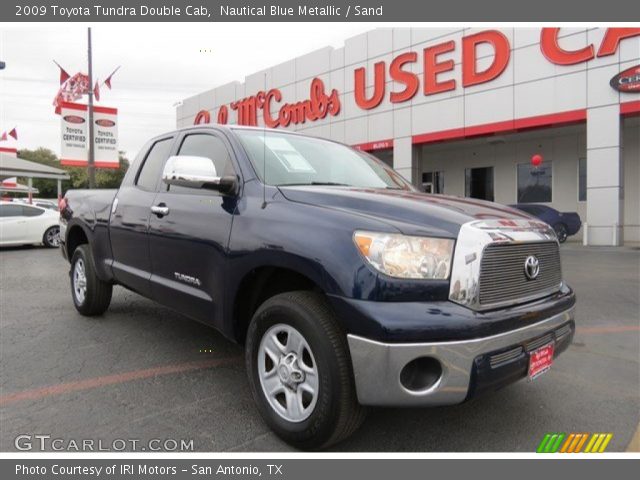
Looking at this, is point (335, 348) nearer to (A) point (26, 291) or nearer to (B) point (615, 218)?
(A) point (26, 291)

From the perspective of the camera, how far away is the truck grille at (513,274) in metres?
2.35

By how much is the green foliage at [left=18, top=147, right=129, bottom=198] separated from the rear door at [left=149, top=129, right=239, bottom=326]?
60.6m

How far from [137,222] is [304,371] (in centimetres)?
226

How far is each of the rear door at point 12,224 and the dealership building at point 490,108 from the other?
961 cm

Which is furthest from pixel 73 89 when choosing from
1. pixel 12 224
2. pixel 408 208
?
pixel 408 208

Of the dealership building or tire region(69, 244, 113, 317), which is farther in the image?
the dealership building

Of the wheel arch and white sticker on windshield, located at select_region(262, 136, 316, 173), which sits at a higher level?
white sticker on windshield, located at select_region(262, 136, 316, 173)

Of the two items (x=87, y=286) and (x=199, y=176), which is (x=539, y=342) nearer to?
(x=199, y=176)

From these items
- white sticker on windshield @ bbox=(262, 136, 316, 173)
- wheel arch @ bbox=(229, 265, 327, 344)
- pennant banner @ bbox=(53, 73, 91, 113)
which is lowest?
wheel arch @ bbox=(229, 265, 327, 344)

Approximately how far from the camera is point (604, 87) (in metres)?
13.3

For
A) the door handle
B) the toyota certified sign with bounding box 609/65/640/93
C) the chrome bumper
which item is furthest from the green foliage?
the chrome bumper

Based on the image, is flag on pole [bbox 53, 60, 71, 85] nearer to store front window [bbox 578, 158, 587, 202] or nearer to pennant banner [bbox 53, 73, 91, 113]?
pennant banner [bbox 53, 73, 91, 113]

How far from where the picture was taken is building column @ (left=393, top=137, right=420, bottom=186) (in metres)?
18.0

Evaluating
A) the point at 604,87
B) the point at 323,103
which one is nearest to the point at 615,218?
the point at 604,87
